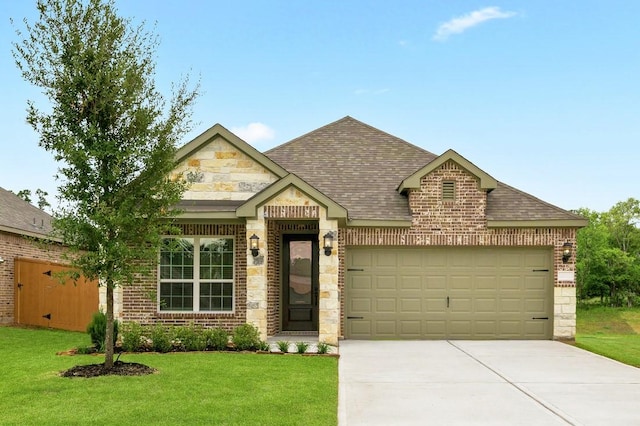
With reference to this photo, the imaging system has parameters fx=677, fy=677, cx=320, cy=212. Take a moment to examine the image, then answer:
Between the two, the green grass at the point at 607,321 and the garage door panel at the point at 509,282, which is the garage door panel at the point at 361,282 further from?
the green grass at the point at 607,321

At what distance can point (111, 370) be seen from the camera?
1088 cm

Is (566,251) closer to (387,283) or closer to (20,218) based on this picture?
(387,283)

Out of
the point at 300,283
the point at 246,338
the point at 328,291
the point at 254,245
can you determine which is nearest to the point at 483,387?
the point at 328,291

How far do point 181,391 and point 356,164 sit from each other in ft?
34.5

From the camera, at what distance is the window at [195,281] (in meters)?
15.6

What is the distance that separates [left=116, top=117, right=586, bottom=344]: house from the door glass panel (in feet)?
0.08

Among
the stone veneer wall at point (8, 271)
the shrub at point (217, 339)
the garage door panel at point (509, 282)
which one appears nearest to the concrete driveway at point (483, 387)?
the garage door panel at point (509, 282)

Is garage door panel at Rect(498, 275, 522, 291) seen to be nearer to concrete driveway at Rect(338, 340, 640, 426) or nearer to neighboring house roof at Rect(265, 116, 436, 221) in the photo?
concrete driveway at Rect(338, 340, 640, 426)

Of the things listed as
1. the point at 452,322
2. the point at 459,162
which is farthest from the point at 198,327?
the point at 459,162

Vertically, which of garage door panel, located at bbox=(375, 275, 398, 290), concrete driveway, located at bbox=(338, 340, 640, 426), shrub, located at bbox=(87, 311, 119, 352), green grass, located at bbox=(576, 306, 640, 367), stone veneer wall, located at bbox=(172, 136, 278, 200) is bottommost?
green grass, located at bbox=(576, 306, 640, 367)

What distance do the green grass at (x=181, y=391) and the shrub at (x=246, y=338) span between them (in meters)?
0.59

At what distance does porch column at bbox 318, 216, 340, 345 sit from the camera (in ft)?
47.9

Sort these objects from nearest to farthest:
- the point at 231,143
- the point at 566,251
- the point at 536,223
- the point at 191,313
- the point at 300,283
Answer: the point at 191,313 < the point at 231,143 < the point at 566,251 < the point at 536,223 < the point at 300,283

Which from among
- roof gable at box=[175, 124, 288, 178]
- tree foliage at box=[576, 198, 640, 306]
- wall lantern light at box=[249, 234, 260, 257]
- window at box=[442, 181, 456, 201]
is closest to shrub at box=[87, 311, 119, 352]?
wall lantern light at box=[249, 234, 260, 257]
